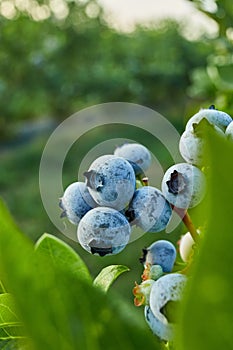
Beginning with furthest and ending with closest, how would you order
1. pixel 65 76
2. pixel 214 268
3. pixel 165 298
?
pixel 65 76 → pixel 165 298 → pixel 214 268

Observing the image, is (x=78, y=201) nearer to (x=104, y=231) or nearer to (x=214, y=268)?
(x=104, y=231)

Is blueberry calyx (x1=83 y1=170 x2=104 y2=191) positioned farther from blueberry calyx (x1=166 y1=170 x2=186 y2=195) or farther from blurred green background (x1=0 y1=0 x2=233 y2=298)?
blurred green background (x1=0 y1=0 x2=233 y2=298)

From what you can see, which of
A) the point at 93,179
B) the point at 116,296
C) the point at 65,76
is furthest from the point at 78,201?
the point at 65,76

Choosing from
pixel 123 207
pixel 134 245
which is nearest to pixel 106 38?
pixel 134 245

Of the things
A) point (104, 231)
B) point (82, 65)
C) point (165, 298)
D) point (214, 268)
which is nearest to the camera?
point (214, 268)

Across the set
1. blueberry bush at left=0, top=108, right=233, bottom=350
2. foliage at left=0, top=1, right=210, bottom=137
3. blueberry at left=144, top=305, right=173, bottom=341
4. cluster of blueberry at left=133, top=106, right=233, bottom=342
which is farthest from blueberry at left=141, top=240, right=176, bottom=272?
foliage at left=0, top=1, right=210, bottom=137

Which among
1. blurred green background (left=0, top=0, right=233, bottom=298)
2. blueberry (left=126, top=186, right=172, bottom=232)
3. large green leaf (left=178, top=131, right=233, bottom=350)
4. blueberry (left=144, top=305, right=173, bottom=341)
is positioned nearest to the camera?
large green leaf (left=178, top=131, right=233, bottom=350)

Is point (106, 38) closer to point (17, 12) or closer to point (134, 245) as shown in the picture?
point (17, 12)

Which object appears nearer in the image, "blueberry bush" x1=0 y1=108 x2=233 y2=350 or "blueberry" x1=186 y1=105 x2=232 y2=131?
"blueberry bush" x1=0 y1=108 x2=233 y2=350
